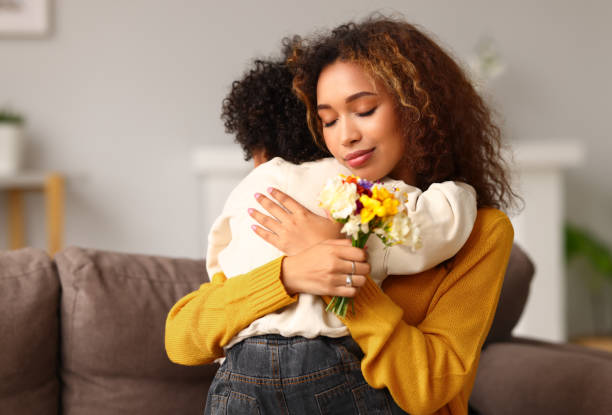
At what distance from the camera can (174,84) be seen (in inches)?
154

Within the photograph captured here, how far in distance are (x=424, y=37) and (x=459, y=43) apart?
2921 millimetres

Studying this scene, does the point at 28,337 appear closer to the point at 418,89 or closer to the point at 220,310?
the point at 220,310

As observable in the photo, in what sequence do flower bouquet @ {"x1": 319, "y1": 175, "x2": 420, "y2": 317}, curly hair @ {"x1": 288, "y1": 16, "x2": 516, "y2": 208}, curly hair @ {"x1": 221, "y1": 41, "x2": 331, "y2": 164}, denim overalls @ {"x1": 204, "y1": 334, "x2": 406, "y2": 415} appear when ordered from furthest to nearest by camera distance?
curly hair @ {"x1": 221, "y1": 41, "x2": 331, "y2": 164} < curly hair @ {"x1": 288, "y1": 16, "x2": 516, "y2": 208} < denim overalls @ {"x1": 204, "y1": 334, "x2": 406, "y2": 415} < flower bouquet @ {"x1": 319, "y1": 175, "x2": 420, "y2": 317}

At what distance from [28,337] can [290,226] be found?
790 millimetres

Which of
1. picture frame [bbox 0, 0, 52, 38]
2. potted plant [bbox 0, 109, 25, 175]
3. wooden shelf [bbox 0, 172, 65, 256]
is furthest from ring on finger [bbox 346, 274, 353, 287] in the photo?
picture frame [bbox 0, 0, 52, 38]

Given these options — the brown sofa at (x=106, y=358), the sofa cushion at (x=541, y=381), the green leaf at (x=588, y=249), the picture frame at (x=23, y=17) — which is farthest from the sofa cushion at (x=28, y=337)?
the green leaf at (x=588, y=249)

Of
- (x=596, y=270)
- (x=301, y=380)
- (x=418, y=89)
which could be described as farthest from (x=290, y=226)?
(x=596, y=270)

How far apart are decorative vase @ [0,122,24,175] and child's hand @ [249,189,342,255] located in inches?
113

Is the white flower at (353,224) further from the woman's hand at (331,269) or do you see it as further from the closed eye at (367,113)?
the closed eye at (367,113)

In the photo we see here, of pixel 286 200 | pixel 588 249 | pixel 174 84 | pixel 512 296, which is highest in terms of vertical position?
pixel 174 84

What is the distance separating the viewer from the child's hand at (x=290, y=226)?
1051 millimetres

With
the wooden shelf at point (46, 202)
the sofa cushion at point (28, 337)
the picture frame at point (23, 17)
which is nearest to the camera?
the sofa cushion at point (28, 337)

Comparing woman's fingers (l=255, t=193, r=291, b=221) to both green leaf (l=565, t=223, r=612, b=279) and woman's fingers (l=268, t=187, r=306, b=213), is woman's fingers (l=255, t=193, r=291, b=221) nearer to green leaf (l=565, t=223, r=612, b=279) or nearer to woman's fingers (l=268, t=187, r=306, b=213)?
woman's fingers (l=268, t=187, r=306, b=213)

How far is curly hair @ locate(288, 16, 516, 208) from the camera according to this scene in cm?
117
